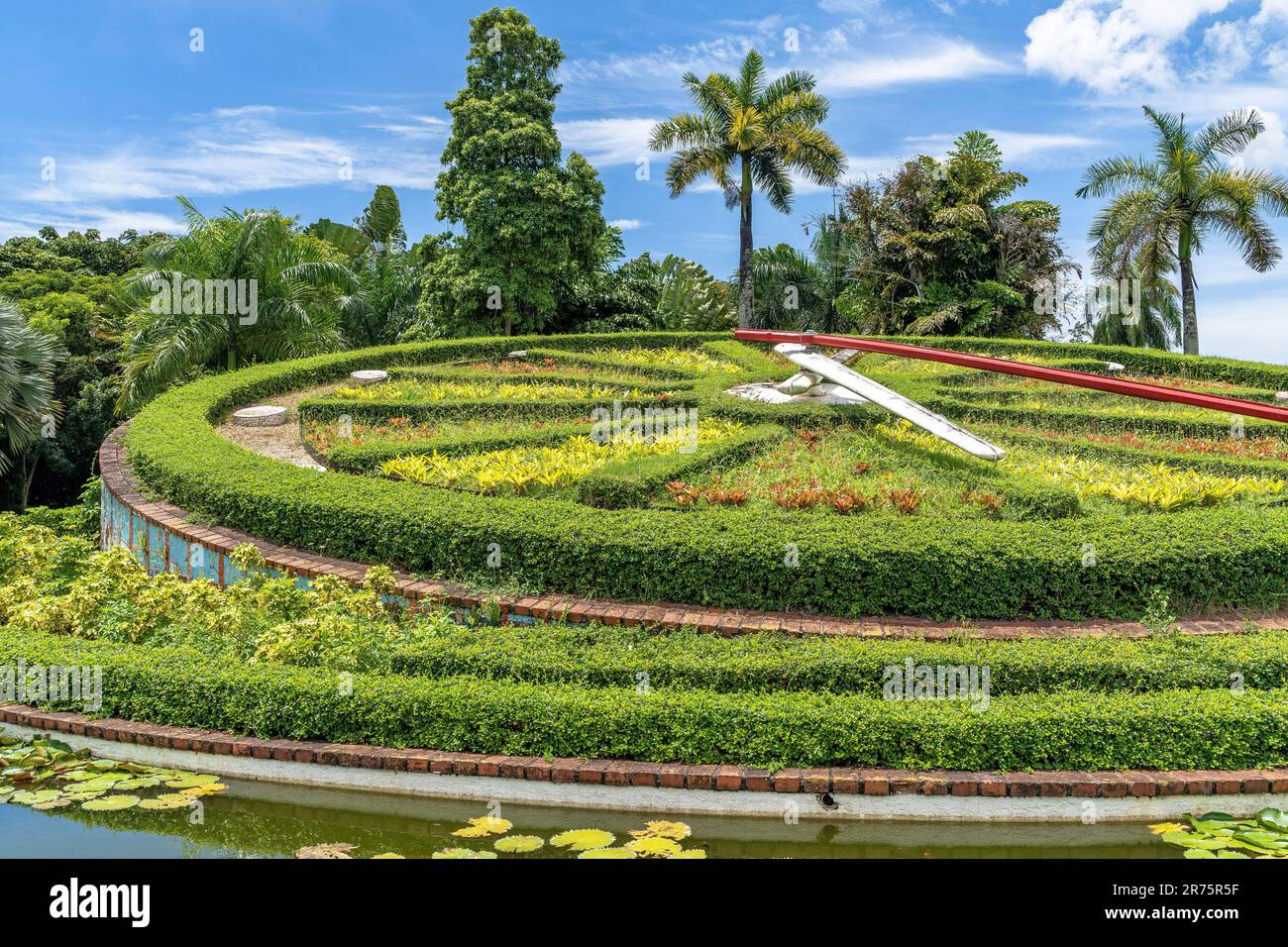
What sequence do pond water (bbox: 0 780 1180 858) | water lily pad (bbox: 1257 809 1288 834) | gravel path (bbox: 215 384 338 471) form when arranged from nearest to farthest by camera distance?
1. pond water (bbox: 0 780 1180 858)
2. water lily pad (bbox: 1257 809 1288 834)
3. gravel path (bbox: 215 384 338 471)

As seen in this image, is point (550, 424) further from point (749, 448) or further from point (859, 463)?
point (859, 463)

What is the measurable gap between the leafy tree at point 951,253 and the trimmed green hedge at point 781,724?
21717 millimetres

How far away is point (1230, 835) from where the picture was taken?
17.3 feet

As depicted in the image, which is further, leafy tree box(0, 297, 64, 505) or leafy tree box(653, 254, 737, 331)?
leafy tree box(653, 254, 737, 331)

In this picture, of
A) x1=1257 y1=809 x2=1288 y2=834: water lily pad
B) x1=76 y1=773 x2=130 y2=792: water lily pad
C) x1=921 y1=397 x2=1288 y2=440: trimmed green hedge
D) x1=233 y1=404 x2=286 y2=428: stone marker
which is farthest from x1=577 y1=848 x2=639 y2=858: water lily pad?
x1=233 y1=404 x2=286 y2=428: stone marker

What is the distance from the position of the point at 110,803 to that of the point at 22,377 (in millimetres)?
14727

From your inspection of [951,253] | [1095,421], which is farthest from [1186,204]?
[1095,421]

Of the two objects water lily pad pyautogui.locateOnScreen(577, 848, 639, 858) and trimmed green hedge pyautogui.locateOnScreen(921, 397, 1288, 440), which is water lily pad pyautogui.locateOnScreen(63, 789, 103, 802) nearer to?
water lily pad pyautogui.locateOnScreen(577, 848, 639, 858)

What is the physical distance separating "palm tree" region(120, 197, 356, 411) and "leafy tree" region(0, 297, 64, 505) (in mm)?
1362

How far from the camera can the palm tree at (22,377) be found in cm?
1750

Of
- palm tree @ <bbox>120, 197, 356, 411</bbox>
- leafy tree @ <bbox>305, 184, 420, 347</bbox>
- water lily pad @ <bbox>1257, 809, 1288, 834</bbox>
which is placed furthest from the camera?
leafy tree @ <bbox>305, 184, 420, 347</bbox>

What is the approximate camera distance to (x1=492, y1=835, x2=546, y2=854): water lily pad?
16.7 feet
